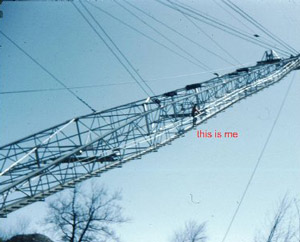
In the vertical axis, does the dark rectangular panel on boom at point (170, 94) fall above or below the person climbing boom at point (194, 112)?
above

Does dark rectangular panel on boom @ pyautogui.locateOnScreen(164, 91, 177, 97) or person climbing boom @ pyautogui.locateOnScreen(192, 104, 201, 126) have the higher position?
dark rectangular panel on boom @ pyautogui.locateOnScreen(164, 91, 177, 97)

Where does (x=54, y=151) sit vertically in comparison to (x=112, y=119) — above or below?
below

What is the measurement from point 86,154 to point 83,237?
19.3 metres


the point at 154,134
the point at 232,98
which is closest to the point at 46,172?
the point at 154,134

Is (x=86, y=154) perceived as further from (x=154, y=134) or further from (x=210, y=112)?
(x=210, y=112)

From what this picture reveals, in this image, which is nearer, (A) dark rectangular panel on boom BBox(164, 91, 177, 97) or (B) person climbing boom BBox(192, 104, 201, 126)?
(B) person climbing boom BBox(192, 104, 201, 126)

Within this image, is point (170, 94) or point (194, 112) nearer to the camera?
point (194, 112)

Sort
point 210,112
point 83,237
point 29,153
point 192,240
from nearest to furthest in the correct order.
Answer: point 29,153 < point 210,112 < point 83,237 < point 192,240

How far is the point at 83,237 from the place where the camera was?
28906mm

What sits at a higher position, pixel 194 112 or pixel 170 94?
pixel 170 94

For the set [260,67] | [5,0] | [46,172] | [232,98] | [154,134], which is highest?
[260,67]

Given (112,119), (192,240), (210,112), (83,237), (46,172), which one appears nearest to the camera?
(46,172)

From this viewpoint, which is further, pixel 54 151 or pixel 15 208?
pixel 54 151

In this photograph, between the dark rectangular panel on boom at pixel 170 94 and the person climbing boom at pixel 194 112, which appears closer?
the person climbing boom at pixel 194 112
